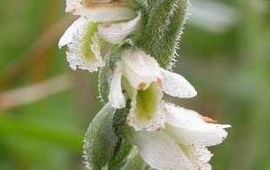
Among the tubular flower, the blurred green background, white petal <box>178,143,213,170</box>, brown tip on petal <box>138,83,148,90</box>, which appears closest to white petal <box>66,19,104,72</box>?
the tubular flower

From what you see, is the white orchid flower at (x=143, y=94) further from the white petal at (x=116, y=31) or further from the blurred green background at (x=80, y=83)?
the blurred green background at (x=80, y=83)

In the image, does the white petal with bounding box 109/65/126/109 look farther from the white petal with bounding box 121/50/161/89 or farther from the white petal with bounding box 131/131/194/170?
the white petal with bounding box 131/131/194/170

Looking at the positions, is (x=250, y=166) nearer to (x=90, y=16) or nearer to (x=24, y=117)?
(x=24, y=117)

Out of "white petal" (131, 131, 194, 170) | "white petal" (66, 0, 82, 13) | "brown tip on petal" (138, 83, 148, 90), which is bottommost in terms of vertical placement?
"white petal" (131, 131, 194, 170)

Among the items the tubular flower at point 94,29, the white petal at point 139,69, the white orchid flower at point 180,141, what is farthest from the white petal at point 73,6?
the white orchid flower at point 180,141

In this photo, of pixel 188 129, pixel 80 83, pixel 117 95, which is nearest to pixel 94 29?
pixel 117 95

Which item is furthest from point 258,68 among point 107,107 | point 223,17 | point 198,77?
point 107,107

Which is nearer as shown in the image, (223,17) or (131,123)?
(131,123)
